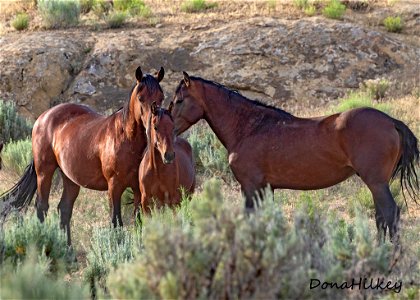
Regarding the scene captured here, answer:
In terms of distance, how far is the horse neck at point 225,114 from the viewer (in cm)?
910

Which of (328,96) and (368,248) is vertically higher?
(368,248)

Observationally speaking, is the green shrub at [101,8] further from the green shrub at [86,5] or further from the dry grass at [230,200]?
the dry grass at [230,200]

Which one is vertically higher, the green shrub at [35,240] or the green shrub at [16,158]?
the green shrub at [35,240]

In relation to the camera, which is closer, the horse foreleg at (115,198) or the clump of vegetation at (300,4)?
the horse foreleg at (115,198)

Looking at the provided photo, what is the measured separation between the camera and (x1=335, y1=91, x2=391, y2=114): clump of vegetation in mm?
14805

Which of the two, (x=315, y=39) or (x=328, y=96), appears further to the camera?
(x=315, y=39)

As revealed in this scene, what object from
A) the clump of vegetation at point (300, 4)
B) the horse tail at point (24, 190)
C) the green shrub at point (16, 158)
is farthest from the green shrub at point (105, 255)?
the clump of vegetation at point (300, 4)

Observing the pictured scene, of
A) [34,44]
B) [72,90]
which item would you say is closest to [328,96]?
[72,90]

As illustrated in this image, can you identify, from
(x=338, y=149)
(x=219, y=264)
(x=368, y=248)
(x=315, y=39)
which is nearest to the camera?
(x=219, y=264)

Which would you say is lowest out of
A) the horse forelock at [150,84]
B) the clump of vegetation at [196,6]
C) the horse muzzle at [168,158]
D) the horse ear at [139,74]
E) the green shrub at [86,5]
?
the green shrub at [86,5]

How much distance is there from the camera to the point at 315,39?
58.0 ft

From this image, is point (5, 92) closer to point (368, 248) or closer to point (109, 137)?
point (109, 137)

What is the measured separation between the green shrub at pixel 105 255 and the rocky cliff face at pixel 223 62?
8.68 meters

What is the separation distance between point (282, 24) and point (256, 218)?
43.2ft
